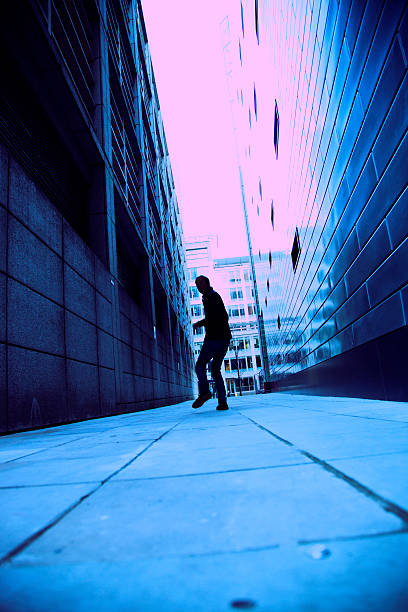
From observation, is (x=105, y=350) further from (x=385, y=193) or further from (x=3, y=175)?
(x=385, y=193)

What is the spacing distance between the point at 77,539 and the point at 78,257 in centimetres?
559

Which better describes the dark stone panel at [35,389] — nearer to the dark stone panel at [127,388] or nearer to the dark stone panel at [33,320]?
the dark stone panel at [33,320]

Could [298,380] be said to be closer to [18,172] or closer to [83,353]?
[83,353]

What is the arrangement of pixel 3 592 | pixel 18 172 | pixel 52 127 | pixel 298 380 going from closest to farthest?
pixel 3 592, pixel 18 172, pixel 52 127, pixel 298 380

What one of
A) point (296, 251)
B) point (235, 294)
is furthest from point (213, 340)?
point (235, 294)

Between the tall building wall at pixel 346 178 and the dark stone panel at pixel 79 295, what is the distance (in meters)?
3.72

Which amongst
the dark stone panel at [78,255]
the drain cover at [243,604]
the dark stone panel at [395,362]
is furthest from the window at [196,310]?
the drain cover at [243,604]

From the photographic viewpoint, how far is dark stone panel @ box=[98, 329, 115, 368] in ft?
21.7

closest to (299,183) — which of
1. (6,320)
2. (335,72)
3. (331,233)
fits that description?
(331,233)

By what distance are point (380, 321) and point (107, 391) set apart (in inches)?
188

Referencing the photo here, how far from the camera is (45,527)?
892mm

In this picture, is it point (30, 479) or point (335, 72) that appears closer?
point (30, 479)

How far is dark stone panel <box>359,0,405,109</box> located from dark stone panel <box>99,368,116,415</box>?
17.7ft

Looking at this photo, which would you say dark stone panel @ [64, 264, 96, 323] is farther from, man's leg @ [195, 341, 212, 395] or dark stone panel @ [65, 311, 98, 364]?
man's leg @ [195, 341, 212, 395]
